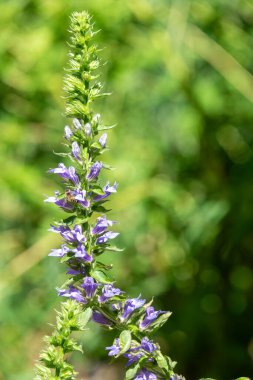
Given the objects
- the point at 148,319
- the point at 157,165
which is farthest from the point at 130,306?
the point at 157,165

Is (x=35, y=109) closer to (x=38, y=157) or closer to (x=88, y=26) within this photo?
(x=38, y=157)

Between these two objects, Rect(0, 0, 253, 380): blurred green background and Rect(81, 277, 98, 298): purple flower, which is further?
Rect(0, 0, 253, 380): blurred green background

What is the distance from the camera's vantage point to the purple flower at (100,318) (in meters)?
0.98

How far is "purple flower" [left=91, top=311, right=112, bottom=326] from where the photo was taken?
3.21 feet

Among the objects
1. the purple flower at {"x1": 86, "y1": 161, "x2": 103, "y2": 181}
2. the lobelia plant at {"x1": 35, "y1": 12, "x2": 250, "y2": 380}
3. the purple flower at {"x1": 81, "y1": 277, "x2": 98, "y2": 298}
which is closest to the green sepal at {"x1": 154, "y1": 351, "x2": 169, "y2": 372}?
the lobelia plant at {"x1": 35, "y1": 12, "x2": 250, "y2": 380}

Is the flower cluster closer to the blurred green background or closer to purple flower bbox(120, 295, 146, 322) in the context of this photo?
purple flower bbox(120, 295, 146, 322)

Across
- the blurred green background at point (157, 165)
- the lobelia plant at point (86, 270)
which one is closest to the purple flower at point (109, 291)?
the lobelia plant at point (86, 270)

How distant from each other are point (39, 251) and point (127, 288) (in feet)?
1.03

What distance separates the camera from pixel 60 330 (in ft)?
3.03

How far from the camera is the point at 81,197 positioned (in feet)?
3.06

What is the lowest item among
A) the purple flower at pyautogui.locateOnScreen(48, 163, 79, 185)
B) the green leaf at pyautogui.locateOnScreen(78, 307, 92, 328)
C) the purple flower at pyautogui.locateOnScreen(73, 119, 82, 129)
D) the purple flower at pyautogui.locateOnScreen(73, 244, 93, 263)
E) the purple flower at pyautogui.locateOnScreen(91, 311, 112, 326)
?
the green leaf at pyautogui.locateOnScreen(78, 307, 92, 328)

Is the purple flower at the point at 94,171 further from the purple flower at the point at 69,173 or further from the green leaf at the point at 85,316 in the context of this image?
the green leaf at the point at 85,316

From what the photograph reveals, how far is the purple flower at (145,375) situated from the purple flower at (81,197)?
21 cm

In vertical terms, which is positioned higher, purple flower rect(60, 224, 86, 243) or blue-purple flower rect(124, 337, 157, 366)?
purple flower rect(60, 224, 86, 243)
